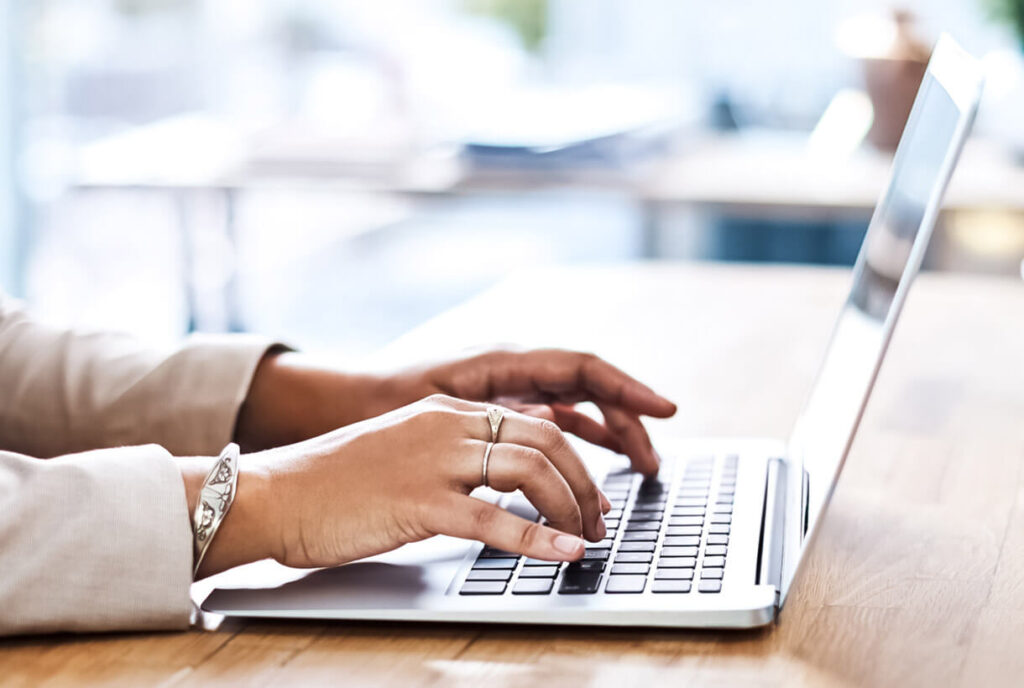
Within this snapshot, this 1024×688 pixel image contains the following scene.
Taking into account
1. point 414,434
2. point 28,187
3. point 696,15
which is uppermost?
point 696,15

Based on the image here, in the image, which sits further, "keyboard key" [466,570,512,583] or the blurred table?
the blurred table

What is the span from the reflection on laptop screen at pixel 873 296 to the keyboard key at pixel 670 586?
8cm

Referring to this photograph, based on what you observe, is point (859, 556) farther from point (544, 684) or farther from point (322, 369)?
point (322, 369)

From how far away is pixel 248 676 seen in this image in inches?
Result: 25.0

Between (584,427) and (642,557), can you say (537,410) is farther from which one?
(642,557)

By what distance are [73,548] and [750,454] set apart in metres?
0.52

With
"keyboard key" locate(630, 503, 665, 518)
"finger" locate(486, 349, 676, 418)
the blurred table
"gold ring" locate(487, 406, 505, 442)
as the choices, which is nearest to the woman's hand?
"finger" locate(486, 349, 676, 418)

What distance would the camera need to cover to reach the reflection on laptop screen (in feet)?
2.44

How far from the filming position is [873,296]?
953 mm

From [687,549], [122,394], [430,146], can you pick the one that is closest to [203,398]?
[122,394]

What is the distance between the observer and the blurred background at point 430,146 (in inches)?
97.4

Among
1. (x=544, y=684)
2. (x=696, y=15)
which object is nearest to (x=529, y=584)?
(x=544, y=684)

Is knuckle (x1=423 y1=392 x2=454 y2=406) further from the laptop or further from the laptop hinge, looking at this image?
the laptop hinge

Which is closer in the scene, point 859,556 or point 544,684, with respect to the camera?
point 544,684
